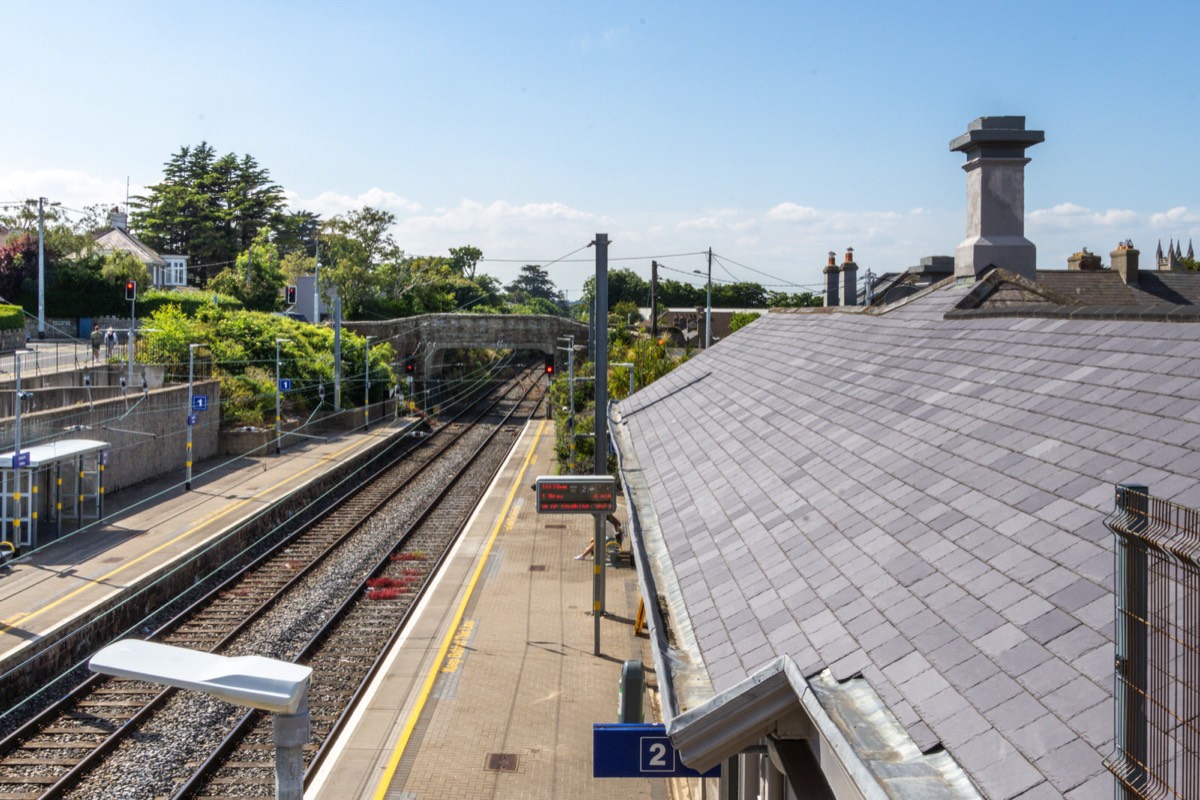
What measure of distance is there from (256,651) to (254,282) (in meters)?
54.4

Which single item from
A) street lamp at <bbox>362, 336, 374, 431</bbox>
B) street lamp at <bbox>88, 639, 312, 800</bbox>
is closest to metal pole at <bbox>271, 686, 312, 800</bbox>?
street lamp at <bbox>88, 639, 312, 800</bbox>

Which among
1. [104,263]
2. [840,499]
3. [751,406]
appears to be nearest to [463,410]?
[104,263]

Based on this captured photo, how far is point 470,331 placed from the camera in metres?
64.3

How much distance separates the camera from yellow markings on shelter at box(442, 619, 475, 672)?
16172 millimetres

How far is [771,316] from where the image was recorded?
2386 cm

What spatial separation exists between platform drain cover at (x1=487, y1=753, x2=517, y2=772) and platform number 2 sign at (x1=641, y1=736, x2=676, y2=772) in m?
5.91

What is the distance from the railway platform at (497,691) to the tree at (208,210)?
214 ft

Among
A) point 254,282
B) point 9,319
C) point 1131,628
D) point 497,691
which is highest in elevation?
point 254,282

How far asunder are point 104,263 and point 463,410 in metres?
21.5

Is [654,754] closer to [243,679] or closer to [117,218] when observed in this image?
[243,679]

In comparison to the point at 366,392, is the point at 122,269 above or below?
above

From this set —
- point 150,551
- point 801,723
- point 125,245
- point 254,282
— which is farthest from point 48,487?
point 125,245

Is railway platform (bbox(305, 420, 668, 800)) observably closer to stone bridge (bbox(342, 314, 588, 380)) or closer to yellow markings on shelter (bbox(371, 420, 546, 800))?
yellow markings on shelter (bbox(371, 420, 546, 800))

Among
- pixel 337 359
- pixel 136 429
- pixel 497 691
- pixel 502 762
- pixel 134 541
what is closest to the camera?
pixel 502 762
